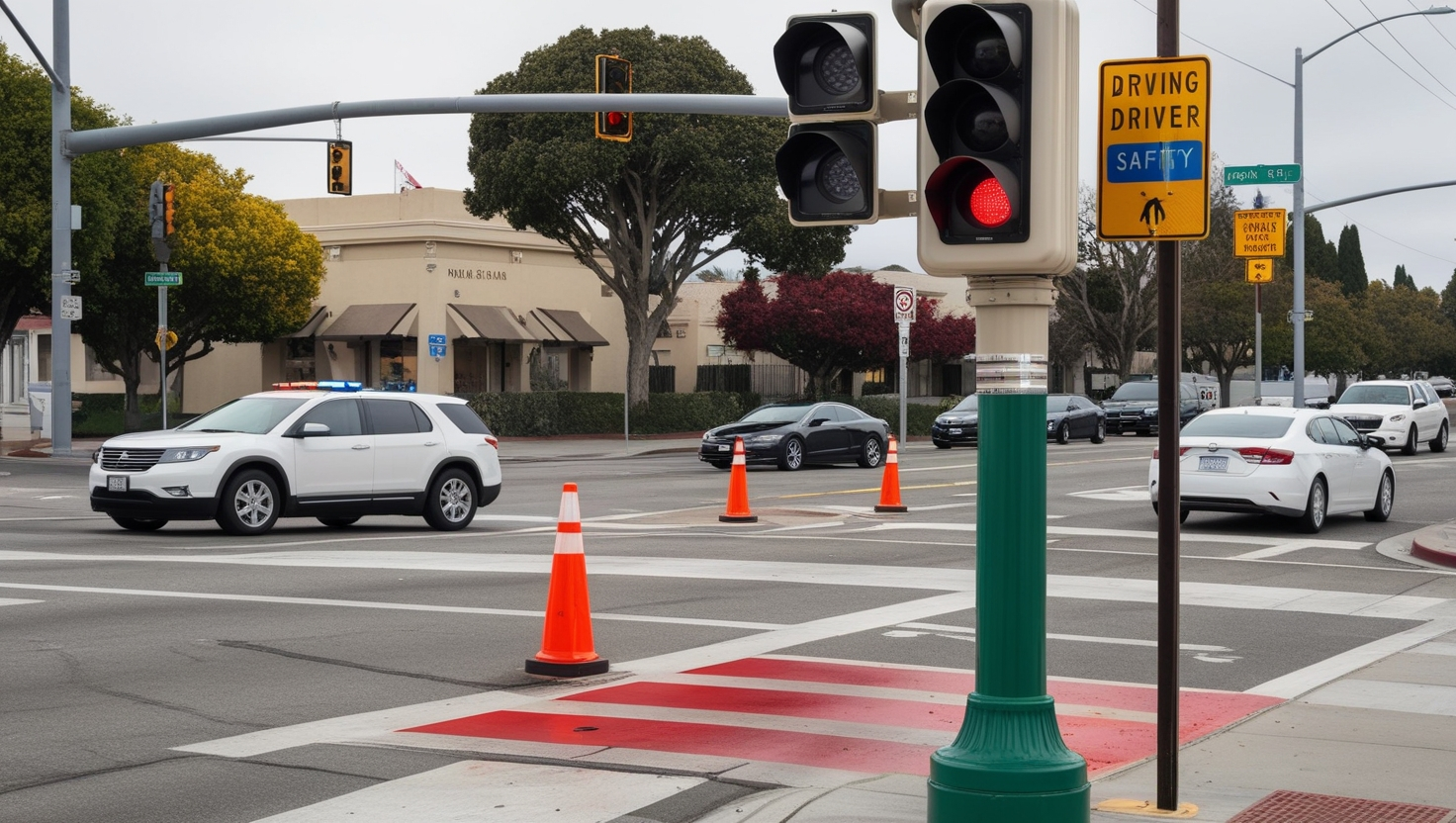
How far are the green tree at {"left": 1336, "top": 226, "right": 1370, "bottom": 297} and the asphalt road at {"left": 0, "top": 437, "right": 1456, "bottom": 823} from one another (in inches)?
3809

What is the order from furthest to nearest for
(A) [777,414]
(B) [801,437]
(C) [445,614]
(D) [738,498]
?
(A) [777,414], (B) [801,437], (D) [738,498], (C) [445,614]

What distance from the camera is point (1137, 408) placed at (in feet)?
168

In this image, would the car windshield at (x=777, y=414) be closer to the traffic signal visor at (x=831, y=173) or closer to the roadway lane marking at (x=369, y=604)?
the roadway lane marking at (x=369, y=604)

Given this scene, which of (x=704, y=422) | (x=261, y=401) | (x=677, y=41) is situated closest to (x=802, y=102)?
(x=261, y=401)

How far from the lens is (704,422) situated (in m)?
50.7

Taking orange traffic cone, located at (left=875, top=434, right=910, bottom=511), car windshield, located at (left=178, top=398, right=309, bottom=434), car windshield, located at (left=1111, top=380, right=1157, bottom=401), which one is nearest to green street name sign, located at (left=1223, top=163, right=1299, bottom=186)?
orange traffic cone, located at (left=875, top=434, right=910, bottom=511)

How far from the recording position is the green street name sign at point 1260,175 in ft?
92.3

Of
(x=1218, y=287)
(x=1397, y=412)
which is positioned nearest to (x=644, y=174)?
(x=1397, y=412)

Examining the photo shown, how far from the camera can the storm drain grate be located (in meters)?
5.87

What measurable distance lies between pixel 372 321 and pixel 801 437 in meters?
22.2

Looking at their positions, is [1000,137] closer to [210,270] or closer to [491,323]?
[491,323]

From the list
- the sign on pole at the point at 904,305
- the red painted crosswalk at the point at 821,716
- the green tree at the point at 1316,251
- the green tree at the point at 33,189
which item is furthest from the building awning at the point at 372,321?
the green tree at the point at 1316,251

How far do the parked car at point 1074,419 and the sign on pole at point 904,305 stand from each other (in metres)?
11.8

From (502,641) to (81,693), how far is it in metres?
2.75
